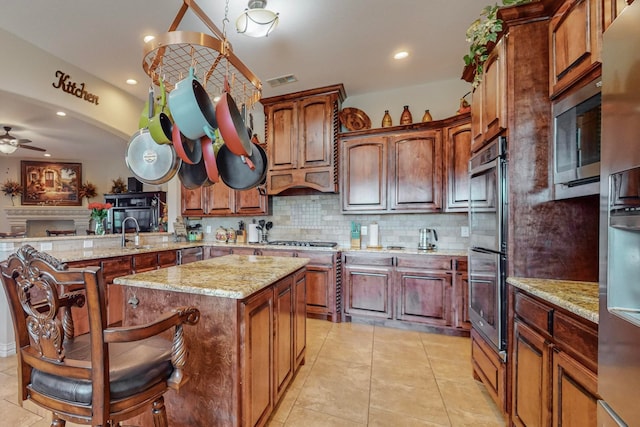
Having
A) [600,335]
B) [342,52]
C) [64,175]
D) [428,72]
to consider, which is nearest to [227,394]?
[600,335]

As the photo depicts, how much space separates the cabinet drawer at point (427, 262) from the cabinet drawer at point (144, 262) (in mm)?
2908

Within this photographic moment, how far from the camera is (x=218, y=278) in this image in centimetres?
152

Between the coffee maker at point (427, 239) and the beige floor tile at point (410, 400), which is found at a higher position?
the coffee maker at point (427, 239)

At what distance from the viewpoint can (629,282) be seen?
0.77 m

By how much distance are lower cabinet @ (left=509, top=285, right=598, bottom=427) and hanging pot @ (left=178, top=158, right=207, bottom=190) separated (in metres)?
1.99

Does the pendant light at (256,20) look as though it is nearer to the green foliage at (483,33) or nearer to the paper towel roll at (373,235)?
the green foliage at (483,33)

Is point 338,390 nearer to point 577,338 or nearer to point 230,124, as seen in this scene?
point 577,338

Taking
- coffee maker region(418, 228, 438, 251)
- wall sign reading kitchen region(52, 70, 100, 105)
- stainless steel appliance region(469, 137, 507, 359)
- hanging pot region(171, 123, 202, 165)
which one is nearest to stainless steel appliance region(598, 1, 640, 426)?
stainless steel appliance region(469, 137, 507, 359)

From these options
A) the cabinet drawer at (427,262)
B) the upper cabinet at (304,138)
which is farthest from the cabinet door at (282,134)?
the cabinet drawer at (427,262)

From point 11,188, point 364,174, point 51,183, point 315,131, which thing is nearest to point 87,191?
point 51,183

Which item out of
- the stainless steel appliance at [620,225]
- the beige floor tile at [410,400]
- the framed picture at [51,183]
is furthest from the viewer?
the framed picture at [51,183]

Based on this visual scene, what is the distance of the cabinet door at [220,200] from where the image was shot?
4113 mm

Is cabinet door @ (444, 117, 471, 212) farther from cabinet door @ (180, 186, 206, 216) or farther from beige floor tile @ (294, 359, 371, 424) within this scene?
cabinet door @ (180, 186, 206, 216)

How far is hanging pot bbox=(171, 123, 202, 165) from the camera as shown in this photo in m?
1.46
